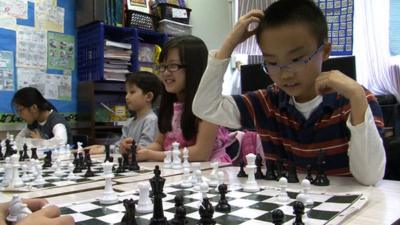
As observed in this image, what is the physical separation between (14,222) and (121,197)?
271 mm

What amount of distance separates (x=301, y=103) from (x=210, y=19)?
10.3 ft

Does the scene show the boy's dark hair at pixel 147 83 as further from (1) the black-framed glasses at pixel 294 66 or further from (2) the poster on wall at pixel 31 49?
(1) the black-framed glasses at pixel 294 66

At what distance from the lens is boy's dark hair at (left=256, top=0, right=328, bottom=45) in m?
1.27

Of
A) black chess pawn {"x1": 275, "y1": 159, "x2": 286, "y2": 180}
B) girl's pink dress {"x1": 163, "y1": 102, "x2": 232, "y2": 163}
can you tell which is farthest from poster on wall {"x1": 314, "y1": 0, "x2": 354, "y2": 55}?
black chess pawn {"x1": 275, "y1": 159, "x2": 286, "y2": 180}

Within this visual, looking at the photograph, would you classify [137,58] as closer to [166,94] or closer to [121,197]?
[166,94]

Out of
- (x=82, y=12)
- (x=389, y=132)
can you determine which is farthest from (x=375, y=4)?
(x=82, y=12)

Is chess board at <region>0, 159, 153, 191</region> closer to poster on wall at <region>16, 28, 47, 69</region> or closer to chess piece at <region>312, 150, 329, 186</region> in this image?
chess piece at <region>312, 150, 329, 186</region>

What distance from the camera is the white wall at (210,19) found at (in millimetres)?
4332

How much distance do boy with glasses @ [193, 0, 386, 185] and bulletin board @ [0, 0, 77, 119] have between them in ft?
7.83

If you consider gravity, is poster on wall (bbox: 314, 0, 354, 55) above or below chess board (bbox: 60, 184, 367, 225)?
above

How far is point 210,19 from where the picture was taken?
4348mm

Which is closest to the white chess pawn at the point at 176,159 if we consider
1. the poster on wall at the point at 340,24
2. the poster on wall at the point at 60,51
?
the poster on wall at the point at 340,24

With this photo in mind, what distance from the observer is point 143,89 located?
8.77 ft

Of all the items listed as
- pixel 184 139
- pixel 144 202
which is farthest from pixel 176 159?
pixel 144 202
